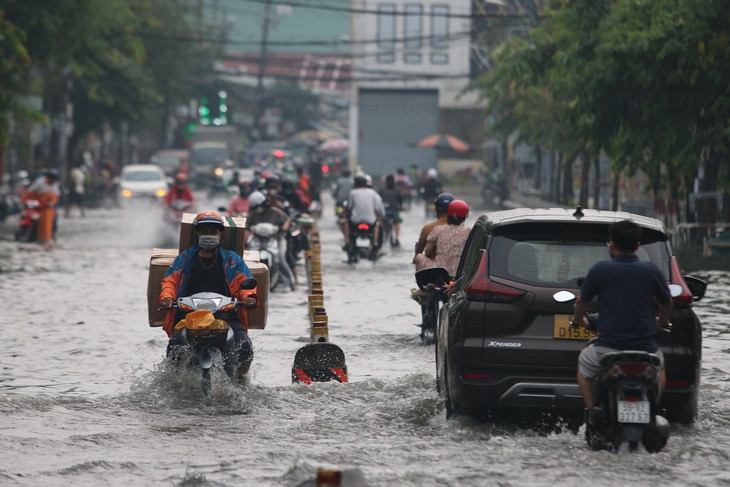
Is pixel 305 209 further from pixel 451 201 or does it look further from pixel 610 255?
pixel 610 255

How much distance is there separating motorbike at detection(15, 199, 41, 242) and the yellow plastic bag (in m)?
20.9

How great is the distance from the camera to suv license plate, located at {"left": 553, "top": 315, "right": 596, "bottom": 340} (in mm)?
8789

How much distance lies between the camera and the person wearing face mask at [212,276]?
10750 millimetres

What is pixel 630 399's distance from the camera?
7.98 metres

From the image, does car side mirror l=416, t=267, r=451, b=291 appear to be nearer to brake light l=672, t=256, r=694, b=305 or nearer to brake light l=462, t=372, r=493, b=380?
brake light l=462, t=372, r=493, b=380

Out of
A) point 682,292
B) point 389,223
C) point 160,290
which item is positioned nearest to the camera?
point 682,292

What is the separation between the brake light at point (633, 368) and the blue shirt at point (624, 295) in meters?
0.14

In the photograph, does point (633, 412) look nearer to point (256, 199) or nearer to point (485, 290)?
point (485, 290)

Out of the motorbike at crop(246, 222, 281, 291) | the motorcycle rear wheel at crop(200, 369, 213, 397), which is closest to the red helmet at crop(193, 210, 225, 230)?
the motorcycle rear wheel at crop(200, 369, 213, 397)

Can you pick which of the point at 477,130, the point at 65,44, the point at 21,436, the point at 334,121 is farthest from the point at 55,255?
the point at 334,121

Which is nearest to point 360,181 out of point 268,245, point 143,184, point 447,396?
point 268,245

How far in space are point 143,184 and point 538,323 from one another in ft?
154

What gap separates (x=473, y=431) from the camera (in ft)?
30.3

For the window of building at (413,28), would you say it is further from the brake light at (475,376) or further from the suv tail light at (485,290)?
the brake light at (475,376)
